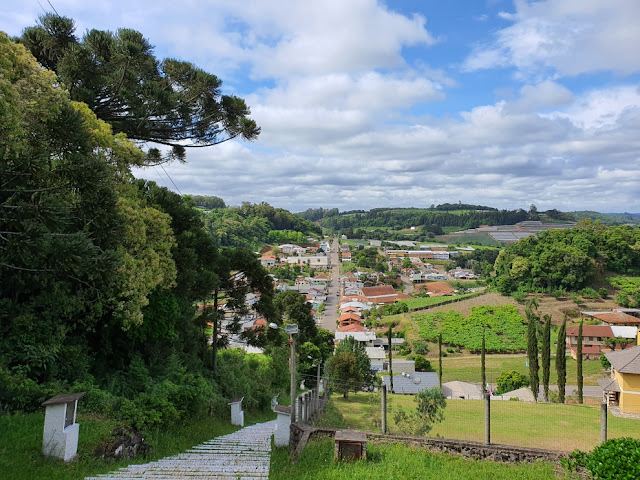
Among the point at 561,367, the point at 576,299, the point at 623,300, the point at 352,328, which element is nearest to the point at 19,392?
the point at 561,367

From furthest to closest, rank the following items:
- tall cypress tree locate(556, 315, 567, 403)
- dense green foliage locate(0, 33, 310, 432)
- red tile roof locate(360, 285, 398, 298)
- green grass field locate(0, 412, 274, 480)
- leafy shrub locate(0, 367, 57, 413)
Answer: red tile roof locate(360, 285, 398, 298) → tall cypress tree locate(556, 315, 567, 403) → leafy shrub locate(0, 367, 57, 413) → dense green foliage locate(0, 33, 310, 432) → green grass field locate(0, 412, 274, 480)

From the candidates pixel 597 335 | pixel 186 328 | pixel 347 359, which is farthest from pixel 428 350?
pixel 186 328

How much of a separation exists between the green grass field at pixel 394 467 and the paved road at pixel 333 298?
42.7 m

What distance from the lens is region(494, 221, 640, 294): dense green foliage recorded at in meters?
51.2

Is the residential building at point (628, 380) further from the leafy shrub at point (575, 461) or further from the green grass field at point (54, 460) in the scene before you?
the green grass field at point (54, 460)

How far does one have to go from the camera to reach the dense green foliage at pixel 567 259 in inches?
2015

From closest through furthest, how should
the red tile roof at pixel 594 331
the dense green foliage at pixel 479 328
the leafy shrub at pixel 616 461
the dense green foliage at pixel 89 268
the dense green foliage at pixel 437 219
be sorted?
the leafy shrub at pixel 616 461, the dense green foliage at pixel 89 268, the red tile roof at pixel 594 331, the dense green foliage at pixel 479 328, the dense green foliage at pixel 437 219

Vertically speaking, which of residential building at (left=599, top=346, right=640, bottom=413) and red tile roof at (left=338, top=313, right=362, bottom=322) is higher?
residential building at (left=599, top=346, right=640, bottom=413)

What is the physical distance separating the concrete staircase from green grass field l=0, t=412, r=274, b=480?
0.35 metres

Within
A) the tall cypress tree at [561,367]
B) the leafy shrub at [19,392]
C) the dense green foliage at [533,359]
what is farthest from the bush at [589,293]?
the leafy shrub at [19,392]

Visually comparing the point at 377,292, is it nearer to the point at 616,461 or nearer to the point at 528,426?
the point at 528,426

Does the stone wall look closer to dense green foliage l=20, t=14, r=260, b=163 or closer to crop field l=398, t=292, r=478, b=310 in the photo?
dense green foliage l=20, t=14, r=260, b=163

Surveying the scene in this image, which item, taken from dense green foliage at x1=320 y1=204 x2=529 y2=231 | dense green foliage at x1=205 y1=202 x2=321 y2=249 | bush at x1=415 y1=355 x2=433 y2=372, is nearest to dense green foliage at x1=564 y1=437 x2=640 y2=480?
bush at x1=415 y1=355 x2=433 y2=372

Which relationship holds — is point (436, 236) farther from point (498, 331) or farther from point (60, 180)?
point (60, 180)
